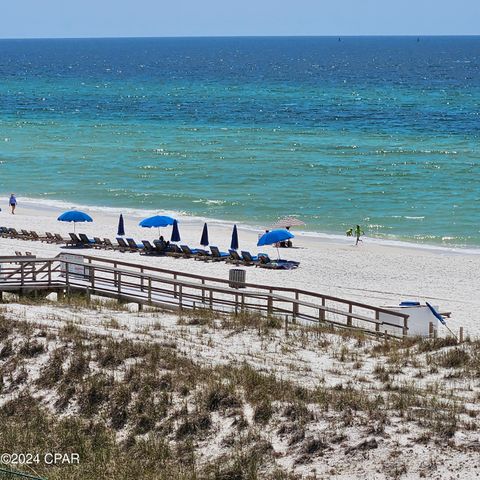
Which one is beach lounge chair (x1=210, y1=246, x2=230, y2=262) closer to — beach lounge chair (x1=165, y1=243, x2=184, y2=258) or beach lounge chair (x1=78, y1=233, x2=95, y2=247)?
beach lounge chair (x1=165, y1=243, x2=184, y2=258)

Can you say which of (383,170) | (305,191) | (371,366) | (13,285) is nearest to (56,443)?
(371,366)

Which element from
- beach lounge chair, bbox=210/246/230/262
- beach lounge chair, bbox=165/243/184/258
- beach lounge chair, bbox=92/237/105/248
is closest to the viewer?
beach lounge chair, bbox=210/246/230/262

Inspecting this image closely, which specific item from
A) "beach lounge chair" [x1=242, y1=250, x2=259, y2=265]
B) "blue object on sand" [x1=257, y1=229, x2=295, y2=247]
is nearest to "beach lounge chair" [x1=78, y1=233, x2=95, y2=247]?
"beach lounge chair" [x1=242, y1=250, x2=259, y2=265]

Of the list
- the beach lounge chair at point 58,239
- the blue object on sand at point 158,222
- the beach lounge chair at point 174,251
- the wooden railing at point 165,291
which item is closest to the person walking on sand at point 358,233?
the blue object on sand at point 158,222

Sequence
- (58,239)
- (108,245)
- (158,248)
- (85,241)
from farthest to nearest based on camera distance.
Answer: (58,239), (85,241), (108,245), (158,248)

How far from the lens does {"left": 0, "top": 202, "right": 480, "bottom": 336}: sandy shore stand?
29375 millimetres

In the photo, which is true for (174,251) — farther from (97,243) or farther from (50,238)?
(50,238)

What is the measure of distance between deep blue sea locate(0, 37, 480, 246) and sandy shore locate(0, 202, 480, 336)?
4.01 meters

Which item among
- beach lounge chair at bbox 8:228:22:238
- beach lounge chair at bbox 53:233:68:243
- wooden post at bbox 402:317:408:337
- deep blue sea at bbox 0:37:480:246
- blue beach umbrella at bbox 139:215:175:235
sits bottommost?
wooden post at bbox 402:317:408:337

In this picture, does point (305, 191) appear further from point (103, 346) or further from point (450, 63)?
point (450, 63)

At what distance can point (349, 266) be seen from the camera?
33906 mm

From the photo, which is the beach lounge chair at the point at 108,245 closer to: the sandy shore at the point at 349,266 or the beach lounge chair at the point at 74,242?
the sandy shore at the point at 349,266

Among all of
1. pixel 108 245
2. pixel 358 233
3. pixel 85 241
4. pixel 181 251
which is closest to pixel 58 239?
pixel 85 241

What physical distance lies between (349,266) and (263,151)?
120ft
